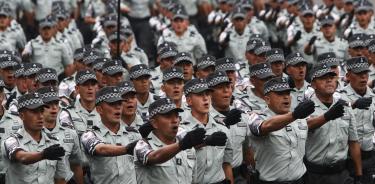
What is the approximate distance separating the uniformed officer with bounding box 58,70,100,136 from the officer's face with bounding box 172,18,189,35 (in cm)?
728

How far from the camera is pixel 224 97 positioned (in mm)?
12719

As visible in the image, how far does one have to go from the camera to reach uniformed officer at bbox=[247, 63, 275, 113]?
13836 millimetres

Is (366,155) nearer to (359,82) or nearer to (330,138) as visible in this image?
(359,82)

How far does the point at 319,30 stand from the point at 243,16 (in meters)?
1.59

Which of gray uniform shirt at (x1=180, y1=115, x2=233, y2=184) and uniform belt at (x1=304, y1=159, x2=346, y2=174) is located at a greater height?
gray uniform shirt at (x1=180, y1=115, x2=233, y2=184)

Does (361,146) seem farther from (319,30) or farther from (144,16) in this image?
(144,16)

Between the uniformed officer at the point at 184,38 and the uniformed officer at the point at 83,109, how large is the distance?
703cm

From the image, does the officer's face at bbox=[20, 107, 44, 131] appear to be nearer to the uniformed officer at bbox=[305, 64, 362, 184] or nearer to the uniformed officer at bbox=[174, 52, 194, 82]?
the uniformed officer at bbox=[305, 64, 362, 184]

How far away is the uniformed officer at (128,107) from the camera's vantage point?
1263 cm

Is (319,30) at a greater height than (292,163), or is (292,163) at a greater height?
(319,30)

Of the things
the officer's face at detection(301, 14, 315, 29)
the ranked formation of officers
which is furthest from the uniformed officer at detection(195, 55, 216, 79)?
the officer's face at detection(301, 14, 315, 29)

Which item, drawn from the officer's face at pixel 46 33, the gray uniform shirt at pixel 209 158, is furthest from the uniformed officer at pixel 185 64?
the officer's face at pixel 46 33

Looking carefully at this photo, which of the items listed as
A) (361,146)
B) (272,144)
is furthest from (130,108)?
(361,146)

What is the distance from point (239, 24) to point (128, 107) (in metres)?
9.51
